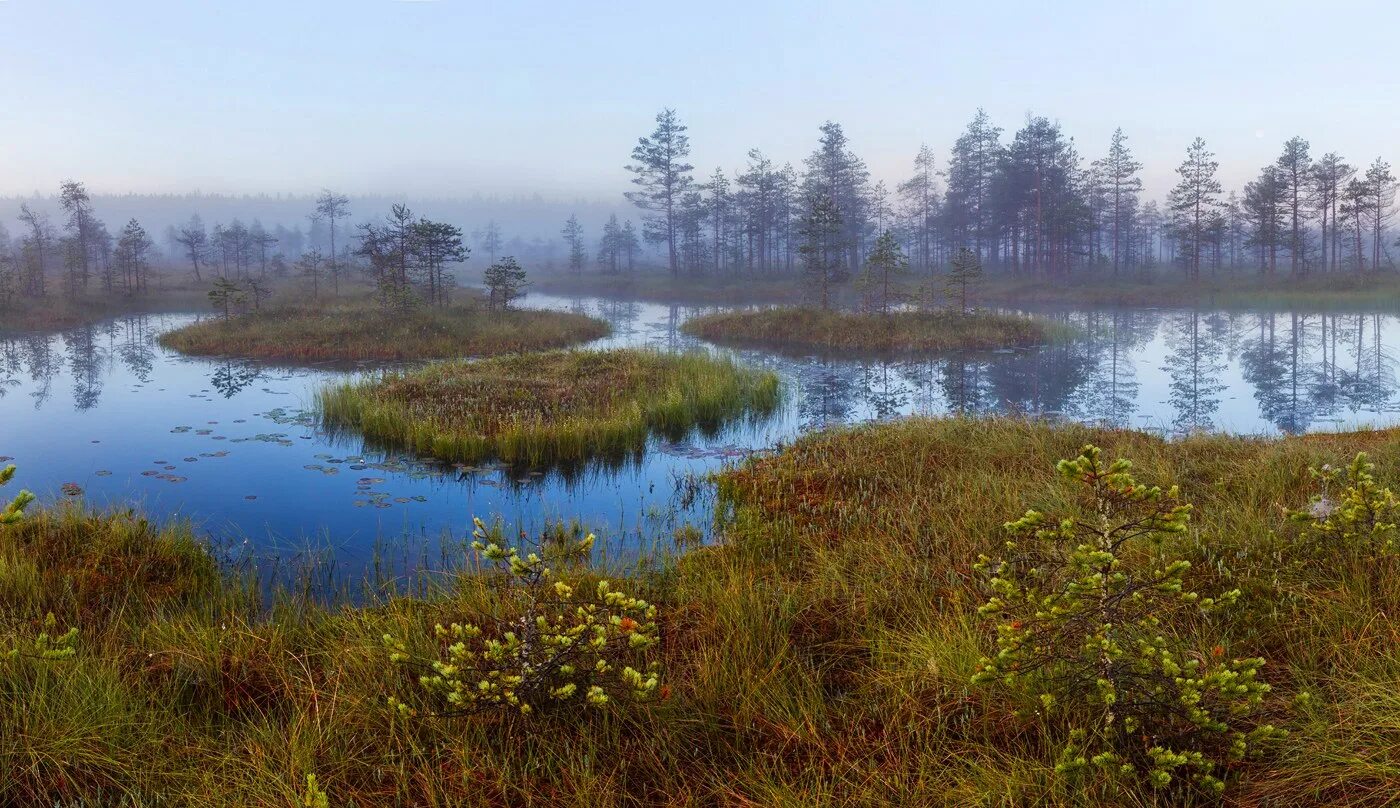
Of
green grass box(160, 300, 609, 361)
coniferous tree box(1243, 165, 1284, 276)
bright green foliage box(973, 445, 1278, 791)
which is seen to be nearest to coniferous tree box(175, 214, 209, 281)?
green grass box(160, 300, 609, 361)

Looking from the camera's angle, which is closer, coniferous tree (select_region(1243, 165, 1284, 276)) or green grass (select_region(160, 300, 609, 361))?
green grass (select_region(160, 300, 609, 361))

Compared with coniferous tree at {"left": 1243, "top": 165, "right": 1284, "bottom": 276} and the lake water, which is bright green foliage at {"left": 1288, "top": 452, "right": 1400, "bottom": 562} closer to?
the lake water

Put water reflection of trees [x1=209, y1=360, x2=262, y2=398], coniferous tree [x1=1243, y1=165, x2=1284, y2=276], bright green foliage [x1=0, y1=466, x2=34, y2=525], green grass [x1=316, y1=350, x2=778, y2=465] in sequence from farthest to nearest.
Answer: coniferous tree [x1=1243, y1=165, x2=1284, y2=276] < water reflection of trees [x1=209, y1=360, x2=262, y2=398] < green grass [x1=316, y1=350, x2=778, y2=465] < bright green foliage [x1=0, y1=466, x2=34, y2=525]

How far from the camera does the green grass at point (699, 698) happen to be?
3.28 meters

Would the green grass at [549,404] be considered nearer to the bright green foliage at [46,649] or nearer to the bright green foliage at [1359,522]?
the bright green foliage at [46,649]

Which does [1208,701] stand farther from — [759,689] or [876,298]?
[876,298]

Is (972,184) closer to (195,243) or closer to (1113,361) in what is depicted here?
(1113,361)

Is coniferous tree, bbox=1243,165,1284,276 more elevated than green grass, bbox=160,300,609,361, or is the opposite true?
coniferous tree, bbox=1243,165,1284,276

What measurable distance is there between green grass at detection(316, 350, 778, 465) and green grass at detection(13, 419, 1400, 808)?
20.1ft

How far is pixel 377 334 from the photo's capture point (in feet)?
96.4

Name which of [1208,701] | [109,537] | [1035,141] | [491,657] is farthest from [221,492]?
[1035,141]

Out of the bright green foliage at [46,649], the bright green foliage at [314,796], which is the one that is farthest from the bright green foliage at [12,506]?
the bright green foliage at [314,796]

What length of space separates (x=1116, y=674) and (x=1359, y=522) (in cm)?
260

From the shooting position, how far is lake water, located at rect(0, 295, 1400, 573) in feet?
30.8
